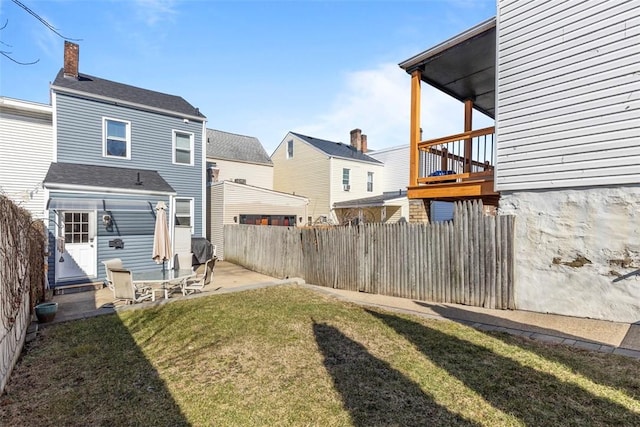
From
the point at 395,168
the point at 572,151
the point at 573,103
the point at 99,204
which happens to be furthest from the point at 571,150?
the point at 395,168

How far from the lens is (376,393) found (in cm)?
334

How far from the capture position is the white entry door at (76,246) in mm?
9344

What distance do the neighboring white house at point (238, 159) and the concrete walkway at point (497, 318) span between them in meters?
12.3

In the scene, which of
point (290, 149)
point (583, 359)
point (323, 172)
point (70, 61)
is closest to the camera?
point (583, 359)

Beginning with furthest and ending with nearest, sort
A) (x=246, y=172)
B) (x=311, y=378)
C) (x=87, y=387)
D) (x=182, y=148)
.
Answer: (x=246, y=172), (x=182, y=148), (x=311, y=378), (x=87, y=387)

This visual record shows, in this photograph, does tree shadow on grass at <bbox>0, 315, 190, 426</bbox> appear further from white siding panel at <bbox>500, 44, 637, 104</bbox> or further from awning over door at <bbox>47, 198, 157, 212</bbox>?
white siding panel at <bbox>500, 44, 637, 104</bbox>

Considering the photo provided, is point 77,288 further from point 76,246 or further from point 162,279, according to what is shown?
point 162,279

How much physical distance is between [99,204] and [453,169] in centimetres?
1075

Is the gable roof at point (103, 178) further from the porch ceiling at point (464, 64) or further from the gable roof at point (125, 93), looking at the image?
the porch ceiling at point (464, 64)

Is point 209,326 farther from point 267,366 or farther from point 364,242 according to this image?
point 364,242

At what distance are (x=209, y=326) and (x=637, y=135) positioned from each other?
7775 mm

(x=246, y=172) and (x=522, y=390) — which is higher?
(x=246, y=172)

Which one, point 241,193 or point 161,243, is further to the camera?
point 241,193

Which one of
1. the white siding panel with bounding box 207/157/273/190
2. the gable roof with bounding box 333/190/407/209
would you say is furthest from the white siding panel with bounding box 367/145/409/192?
the white siding panel with bounding box 207/157/273/190
